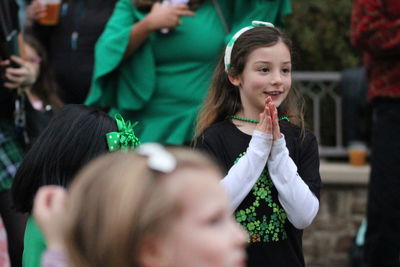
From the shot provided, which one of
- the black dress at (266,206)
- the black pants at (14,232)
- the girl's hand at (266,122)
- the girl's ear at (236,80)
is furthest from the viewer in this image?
the black pants at (14,232)

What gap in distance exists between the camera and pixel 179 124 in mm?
4051

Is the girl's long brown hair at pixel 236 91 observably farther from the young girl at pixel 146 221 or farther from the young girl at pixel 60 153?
the young girl at pixel 146 221

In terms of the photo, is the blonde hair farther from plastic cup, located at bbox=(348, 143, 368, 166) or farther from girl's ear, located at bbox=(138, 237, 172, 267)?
plastic cup, located at bbox=(348, 143, 368, 166)

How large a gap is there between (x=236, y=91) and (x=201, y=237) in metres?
1.68

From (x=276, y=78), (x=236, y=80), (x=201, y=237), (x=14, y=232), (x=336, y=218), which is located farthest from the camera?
(x=336, y=218)

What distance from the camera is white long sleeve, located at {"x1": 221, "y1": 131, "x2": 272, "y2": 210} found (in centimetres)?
285

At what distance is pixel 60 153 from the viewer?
2674mm

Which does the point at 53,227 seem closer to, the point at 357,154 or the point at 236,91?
the point at 236,91

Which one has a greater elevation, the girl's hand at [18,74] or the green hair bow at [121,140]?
the green hair bow at [121,140]

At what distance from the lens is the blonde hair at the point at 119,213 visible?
65.4 inches

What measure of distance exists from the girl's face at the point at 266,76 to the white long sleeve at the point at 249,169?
0.25 m

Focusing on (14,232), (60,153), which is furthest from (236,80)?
(14,232)

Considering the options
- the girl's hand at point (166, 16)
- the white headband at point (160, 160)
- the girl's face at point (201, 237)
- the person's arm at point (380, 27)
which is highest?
the white headband at point (160, 160)

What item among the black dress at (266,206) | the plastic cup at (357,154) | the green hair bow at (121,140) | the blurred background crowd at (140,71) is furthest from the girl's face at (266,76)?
the plastic cup at (357,154)
